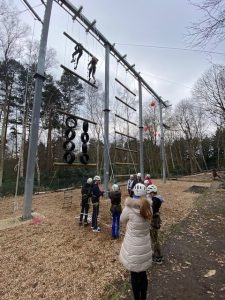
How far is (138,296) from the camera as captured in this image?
303 centimetres

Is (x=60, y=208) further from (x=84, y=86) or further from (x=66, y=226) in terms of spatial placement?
(x=84, y=86)

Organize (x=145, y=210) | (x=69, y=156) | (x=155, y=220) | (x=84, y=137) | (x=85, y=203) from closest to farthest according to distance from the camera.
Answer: (x=145, y=210)
(x=155, y=220)
(x=85, y=203)
(x=69, y=156)
(x=84, y=137)

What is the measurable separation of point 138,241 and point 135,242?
0.14 feet

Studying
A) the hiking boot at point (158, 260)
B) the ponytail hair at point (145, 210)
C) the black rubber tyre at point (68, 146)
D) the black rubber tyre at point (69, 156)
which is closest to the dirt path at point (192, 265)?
the hiking boot at point (158, 260)

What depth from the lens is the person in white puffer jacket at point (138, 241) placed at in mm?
2876

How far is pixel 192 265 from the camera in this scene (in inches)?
186

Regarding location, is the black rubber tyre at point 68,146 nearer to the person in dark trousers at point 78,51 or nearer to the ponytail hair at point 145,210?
the person in dark trousers at point 78,51

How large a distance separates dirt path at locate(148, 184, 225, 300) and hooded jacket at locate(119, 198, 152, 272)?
1139 millimetres

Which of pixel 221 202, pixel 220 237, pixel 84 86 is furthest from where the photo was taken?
pixel 84 86

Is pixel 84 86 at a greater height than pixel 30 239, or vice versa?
pixel 84 86

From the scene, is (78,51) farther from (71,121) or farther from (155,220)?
(155,220)

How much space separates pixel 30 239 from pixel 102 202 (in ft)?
16.8

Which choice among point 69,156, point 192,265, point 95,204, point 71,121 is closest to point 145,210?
point 192,265

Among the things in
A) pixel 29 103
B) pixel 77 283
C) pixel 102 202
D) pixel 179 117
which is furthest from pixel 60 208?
pixel 179 117
